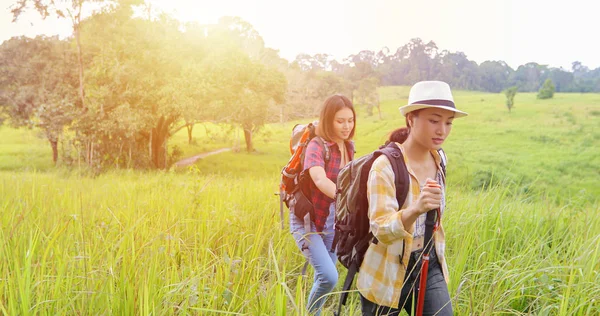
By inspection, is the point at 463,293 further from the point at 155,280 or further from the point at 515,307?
the point at 155,280

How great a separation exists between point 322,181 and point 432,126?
1134 mm

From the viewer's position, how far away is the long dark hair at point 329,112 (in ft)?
10.8

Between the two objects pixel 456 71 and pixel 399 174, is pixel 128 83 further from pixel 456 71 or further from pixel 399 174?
pixel 456 71

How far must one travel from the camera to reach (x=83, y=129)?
19641 mm

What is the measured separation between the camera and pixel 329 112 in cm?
330

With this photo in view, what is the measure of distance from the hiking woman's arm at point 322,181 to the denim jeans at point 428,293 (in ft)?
2.93

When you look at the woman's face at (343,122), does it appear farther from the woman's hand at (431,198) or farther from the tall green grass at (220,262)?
the woman's hand at (431,198)

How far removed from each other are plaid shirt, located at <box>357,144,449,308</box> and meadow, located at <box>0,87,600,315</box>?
0.35 meters

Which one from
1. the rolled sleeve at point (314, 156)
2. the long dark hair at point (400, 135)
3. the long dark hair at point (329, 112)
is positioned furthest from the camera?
the long dark hair at point (329, 112)

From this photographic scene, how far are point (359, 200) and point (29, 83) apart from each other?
29040mm

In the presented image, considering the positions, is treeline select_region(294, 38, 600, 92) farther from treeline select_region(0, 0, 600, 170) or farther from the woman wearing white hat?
the woman wearing white hat

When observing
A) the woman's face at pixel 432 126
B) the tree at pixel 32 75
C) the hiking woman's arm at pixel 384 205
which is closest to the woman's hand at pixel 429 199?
the hiking woman's arm at pixel 384 205

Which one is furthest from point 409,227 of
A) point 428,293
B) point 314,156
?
point 314,156

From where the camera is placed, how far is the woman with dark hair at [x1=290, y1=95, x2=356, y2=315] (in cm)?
304
